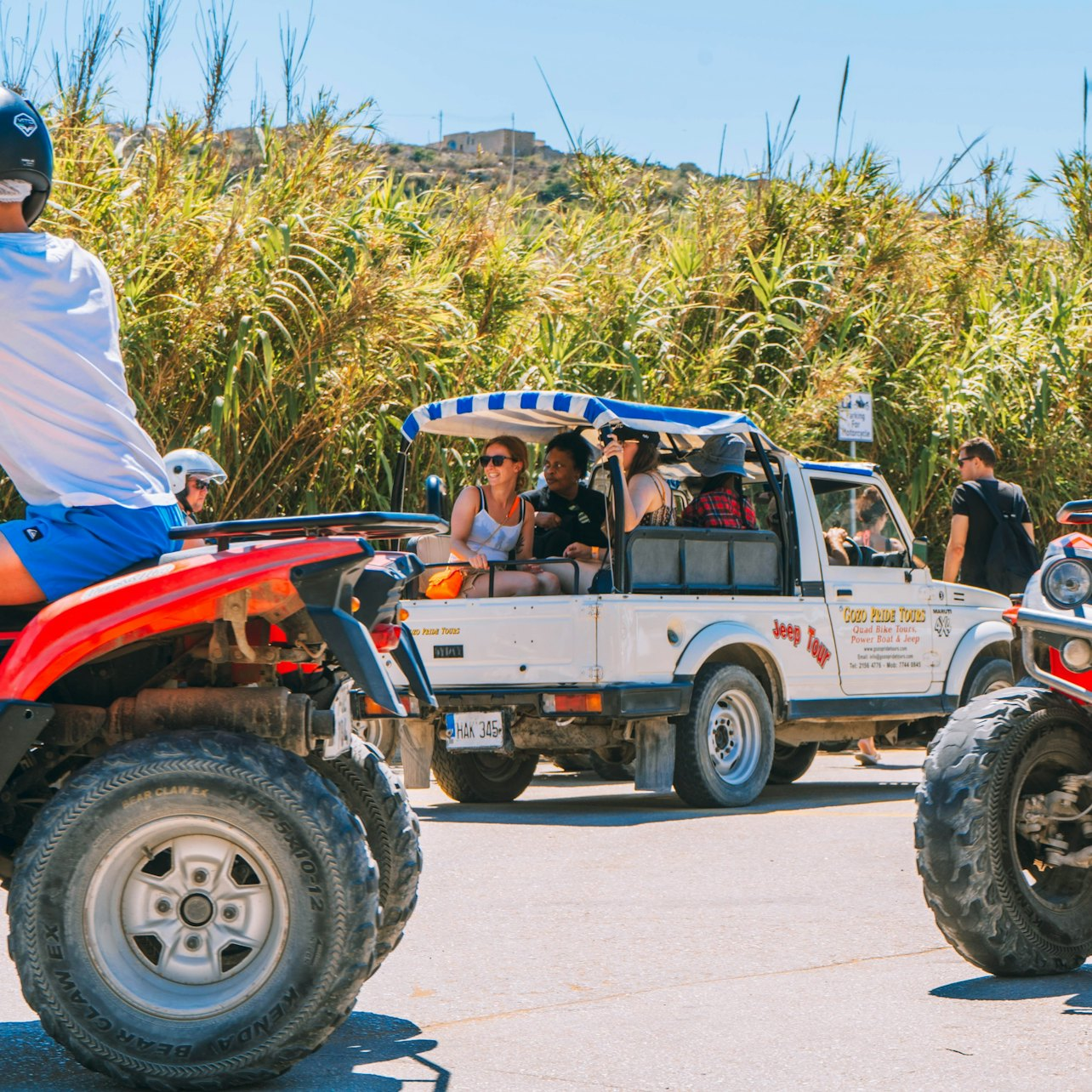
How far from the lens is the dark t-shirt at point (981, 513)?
1206 centimetres

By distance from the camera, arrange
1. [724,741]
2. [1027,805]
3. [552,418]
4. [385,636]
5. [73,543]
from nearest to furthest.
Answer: [73,543] → [385,636] → [1027,805] → [724,741] → [552,418]

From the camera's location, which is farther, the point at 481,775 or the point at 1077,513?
the point at 481,775

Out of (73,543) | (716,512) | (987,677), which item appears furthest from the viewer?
(987,677)

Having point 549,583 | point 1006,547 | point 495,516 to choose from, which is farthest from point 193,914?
point 1006,547

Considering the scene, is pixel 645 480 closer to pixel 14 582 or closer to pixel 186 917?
pixel 14 582

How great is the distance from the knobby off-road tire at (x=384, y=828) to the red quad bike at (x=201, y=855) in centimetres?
44

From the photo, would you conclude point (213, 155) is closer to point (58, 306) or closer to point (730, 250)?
point (730, 250)

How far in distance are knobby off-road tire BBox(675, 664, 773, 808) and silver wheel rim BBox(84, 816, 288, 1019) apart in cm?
583

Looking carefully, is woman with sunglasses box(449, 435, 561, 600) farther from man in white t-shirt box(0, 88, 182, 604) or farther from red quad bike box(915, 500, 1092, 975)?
man in white t-shirt box(0, 88, 182, 604)

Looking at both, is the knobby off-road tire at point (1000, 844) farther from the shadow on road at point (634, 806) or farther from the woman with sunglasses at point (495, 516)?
the woman with sunglasses at point (495, 516)

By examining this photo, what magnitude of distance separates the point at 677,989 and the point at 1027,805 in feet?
3.66

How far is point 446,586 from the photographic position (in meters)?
9.93

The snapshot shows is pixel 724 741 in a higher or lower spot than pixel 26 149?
lower

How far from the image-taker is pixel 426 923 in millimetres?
6234
